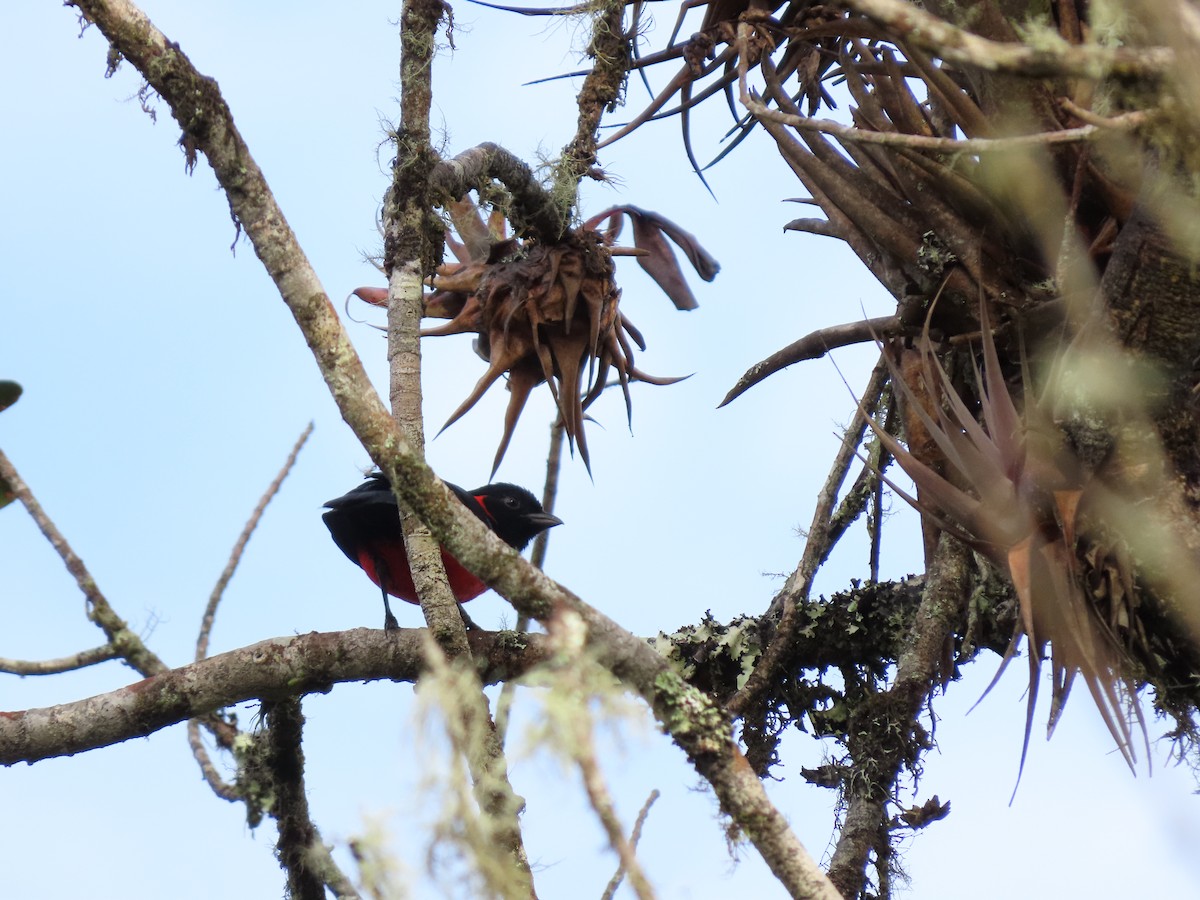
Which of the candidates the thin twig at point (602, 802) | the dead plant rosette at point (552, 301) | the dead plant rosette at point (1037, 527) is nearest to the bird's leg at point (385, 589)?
the dead plant rosette at point (552, 301)

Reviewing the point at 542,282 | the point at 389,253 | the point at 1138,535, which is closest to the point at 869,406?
the point at 542,282

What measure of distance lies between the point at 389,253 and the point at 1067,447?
182 centimetres

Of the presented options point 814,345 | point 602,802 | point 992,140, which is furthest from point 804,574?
point 602,802

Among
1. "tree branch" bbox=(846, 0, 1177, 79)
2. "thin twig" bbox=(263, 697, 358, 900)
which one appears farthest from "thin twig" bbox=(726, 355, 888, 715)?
"tree branch" bbox=(846, 0, 1177, 79)

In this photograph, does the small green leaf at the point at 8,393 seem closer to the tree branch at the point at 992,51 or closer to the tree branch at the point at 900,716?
the tree branch at the point at 992,51

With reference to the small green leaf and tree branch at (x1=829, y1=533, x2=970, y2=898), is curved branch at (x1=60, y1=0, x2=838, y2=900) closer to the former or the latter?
the small green leaf

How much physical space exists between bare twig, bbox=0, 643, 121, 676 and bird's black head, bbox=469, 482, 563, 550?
2624 mm

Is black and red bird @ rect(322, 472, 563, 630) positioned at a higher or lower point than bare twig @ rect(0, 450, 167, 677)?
higher

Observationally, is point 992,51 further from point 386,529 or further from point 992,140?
point 386,529

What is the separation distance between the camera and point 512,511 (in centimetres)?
593

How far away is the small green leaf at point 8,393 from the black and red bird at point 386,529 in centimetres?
210

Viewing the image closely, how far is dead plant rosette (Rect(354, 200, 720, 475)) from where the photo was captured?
409cm

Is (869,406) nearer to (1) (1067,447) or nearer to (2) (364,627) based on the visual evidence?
(1) (1067,447)

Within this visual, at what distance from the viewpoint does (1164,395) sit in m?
2.95
